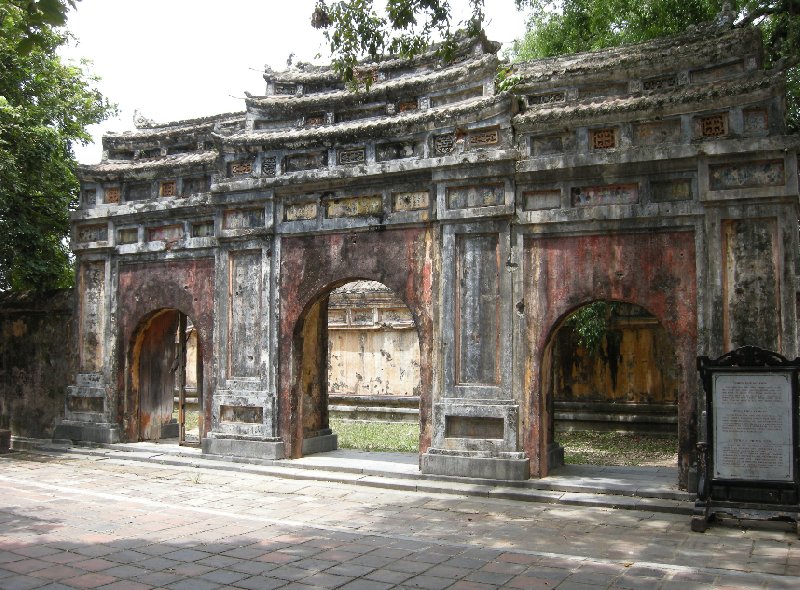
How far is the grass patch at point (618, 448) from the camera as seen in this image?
11.3 metres

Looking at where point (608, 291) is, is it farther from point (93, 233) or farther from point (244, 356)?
point (93, 233)

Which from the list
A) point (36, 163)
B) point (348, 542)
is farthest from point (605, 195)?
Answer: point (36, 163)

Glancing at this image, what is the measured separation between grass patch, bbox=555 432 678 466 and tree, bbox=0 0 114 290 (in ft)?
33.6

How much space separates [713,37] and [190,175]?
8.20m

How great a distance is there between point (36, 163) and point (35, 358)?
3.62m

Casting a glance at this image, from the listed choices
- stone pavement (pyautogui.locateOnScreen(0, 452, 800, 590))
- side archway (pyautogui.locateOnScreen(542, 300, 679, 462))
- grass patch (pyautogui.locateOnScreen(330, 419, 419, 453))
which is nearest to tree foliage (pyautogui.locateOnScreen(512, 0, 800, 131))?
side archway (pyautogui.locateOnScreen(542, 300, 679, 462))

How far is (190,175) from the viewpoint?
12227mm

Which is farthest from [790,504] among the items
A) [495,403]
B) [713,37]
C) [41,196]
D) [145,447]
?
[41,196]

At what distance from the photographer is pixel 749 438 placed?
7.42 meters

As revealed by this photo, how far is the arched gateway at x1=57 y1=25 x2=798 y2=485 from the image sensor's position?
27.6 feet

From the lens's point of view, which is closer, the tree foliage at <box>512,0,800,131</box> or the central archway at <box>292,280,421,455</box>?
the tree foliage at <box>512,0,800,131</box>

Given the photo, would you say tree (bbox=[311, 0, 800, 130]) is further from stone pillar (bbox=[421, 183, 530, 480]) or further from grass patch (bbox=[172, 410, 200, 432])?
grass patch (bbox=[172, 410, 200, 432])

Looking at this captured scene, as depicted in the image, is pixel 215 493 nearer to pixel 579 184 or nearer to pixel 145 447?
Result: pixel 145 447

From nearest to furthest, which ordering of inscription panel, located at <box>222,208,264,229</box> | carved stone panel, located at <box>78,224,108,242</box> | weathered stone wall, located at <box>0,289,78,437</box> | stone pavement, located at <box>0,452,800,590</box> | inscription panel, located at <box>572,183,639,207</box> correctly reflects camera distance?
stone pavement, located at <box>0,452,800,590</box> → inscription panel, located at <box>572,183,639,207</box> → inscription panel, located at <box>222,208,264,229</box> → carved stone panel, located at <box>78,224,108,242</box> → weathered stone wall, located at <box>0,289,78,437</box>
